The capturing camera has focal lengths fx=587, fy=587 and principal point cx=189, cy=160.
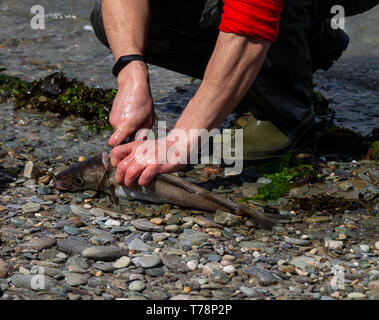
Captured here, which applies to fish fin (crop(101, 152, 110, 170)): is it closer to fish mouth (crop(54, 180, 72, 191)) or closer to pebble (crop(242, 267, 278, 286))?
fish mouth (crop(54, 180, 72, 191))

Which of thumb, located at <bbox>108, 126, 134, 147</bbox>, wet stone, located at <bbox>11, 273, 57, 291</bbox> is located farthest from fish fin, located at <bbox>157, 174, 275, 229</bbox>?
wet stone, located at <bbox>11, 273, 57, 291</bbox>

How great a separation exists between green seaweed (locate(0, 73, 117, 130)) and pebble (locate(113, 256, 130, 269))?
2.40 metres

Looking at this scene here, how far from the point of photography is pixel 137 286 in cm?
331

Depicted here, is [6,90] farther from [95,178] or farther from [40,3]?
[40,3]

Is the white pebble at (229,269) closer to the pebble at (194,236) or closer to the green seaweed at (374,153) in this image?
the pebble at (194,236)

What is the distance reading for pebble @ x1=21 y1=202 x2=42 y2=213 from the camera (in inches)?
163

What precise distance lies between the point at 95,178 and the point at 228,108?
1.19 metres

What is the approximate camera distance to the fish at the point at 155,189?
13.8 feet

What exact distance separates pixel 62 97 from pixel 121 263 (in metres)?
3.10

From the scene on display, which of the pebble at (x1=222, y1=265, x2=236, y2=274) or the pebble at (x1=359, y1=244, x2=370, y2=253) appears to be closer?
the pebble at (x1=222, y1=265, x2=236, y2=274)

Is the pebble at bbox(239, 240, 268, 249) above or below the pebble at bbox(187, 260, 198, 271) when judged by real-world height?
above

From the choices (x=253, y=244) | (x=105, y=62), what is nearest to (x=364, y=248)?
(x=253, y=244)

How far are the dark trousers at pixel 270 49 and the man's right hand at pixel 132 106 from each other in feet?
2.82

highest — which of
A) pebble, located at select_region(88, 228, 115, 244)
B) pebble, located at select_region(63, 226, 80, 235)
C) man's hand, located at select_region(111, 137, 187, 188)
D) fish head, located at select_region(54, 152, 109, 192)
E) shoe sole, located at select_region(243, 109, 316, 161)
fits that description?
man's hand, located at select_region(111, 137, 187, 188)
